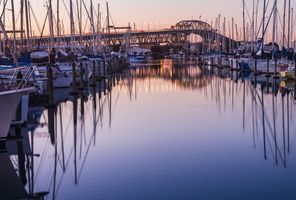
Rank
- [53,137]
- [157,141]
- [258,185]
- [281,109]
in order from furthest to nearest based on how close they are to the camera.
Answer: [281,109], [53,137], [157,141], [258,185]


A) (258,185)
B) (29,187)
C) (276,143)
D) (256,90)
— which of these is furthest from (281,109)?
(29,187)

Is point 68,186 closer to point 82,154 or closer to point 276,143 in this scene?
point 82,154

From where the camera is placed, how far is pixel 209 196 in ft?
34.9

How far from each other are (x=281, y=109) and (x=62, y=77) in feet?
57.4

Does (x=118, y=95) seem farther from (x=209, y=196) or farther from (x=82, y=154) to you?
(x=209, y=196)

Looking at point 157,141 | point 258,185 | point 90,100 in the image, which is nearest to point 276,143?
point 157,141

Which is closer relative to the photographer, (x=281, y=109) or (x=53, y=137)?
(x=53, y=137)

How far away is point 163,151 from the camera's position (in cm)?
1522

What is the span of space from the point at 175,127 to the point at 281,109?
7.00m

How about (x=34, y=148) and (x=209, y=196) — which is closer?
(x=209, y=196)

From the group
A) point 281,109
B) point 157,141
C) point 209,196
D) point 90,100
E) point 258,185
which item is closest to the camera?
point 209,196

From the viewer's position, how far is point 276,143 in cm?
1625

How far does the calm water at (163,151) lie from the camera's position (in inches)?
444

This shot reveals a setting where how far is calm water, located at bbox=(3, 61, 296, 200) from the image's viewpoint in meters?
11.3
